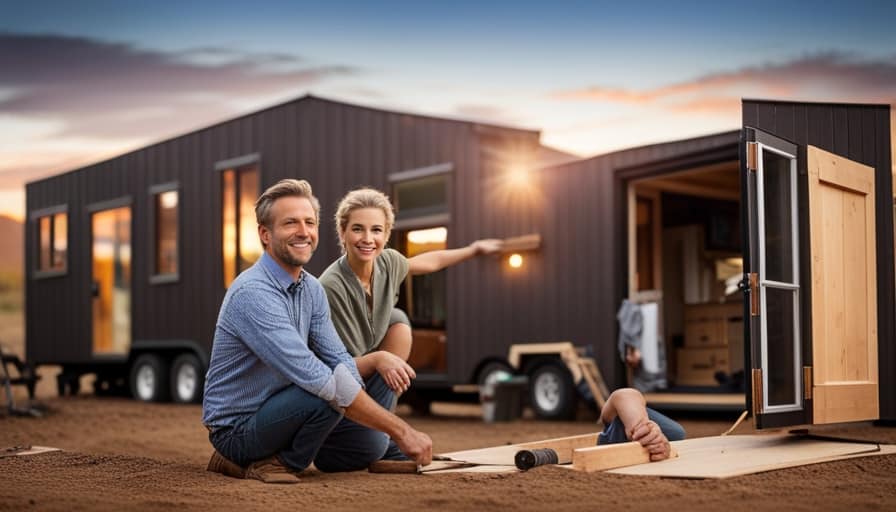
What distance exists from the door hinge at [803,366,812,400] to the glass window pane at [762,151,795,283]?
21.2 inches

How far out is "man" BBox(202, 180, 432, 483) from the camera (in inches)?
174

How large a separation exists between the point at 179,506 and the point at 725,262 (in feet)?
30.3

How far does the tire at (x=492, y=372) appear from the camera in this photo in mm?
10773

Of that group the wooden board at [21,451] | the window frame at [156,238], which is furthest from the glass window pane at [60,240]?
the wooden board at [21,451]

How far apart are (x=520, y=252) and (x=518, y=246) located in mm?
100

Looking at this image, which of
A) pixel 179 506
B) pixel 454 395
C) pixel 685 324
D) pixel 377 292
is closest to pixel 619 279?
pixel 685 324

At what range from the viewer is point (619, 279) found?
1012 centimetres

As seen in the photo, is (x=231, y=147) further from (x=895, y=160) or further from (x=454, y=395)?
(x=895, y=160)

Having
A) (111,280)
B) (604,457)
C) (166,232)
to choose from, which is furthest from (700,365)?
(111,280)

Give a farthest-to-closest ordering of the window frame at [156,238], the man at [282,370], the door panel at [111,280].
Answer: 1. the door panel at [111,280]
2. the window frame at [156,238]
3. the man at [282,370]

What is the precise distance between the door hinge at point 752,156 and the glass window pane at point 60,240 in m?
12.6

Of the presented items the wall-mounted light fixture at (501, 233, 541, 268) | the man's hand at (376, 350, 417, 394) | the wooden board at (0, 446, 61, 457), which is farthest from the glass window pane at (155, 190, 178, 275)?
the man's hand at (376, 350, 417, 394)

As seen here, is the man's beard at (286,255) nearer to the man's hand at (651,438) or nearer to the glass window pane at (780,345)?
the man's hand at (651,438)

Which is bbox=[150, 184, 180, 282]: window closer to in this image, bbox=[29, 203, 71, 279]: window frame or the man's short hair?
bbox=[29, 203, 71, 279]: window frame
